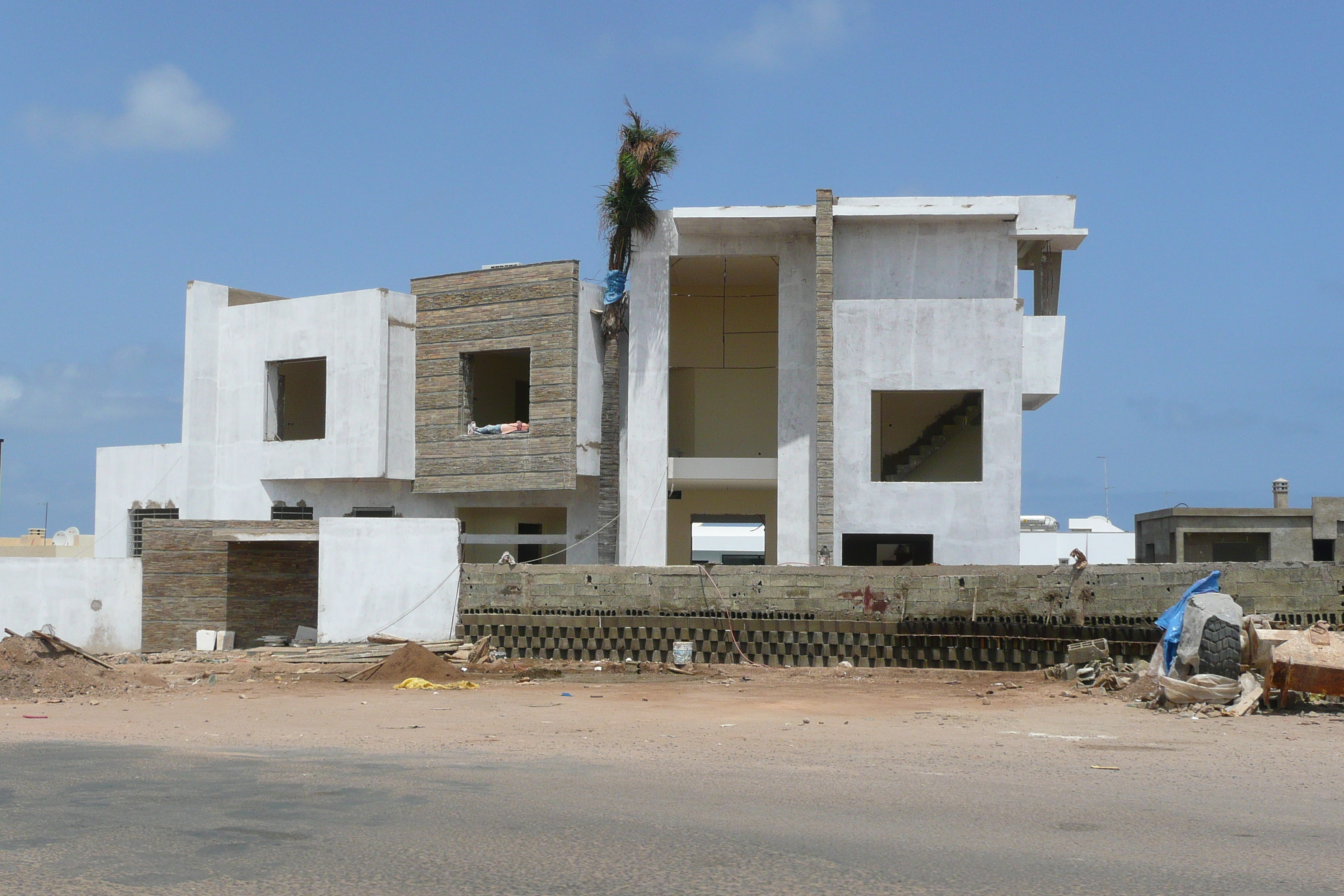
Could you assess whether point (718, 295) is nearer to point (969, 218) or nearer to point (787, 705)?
point (969, 218)

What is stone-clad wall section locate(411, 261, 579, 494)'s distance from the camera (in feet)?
92.8

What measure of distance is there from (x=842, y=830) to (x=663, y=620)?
14142 millimetres

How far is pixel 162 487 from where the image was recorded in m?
34.1

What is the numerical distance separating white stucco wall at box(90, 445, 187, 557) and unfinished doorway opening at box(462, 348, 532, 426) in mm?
8211

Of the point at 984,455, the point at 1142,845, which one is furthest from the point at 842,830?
the point at 984,455

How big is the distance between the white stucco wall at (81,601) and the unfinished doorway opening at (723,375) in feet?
47.8

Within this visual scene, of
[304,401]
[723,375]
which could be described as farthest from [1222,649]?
[304,401]

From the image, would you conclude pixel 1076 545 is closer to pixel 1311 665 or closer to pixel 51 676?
pixel 1311 665

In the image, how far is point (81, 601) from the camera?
26438mm

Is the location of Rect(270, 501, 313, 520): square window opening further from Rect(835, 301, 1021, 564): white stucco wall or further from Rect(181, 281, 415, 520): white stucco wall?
Rect(835, 301, 1021, 564): white stucco wall

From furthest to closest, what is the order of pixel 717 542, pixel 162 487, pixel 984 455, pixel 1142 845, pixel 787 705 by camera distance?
pixel 717 542 → pixel 162 487 → pixel 984 455 → pixel 787 705 → pixel 1142 845

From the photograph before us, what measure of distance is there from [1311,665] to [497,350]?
1968 centimetres

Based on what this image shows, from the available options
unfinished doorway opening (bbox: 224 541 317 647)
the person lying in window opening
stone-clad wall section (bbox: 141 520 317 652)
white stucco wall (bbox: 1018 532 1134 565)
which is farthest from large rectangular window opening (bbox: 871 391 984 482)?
white stucco wall (bbox: 1018 532 1134 565)

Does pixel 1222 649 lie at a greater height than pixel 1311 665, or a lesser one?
greater
